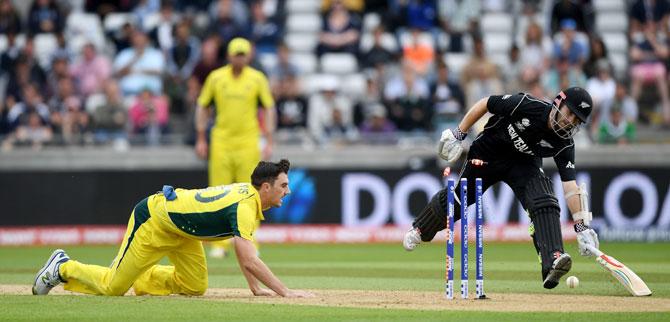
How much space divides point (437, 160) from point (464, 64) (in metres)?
2.25

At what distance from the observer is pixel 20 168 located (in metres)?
17.2

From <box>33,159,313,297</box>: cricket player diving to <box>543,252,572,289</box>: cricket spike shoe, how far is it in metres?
1.77

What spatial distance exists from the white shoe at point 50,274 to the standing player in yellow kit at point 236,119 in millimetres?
4387

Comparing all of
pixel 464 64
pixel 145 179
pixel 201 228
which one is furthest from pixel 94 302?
pixel 464 64

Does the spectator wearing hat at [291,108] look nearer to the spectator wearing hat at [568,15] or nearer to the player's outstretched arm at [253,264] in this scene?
the spectator wearing hat at [568,15]

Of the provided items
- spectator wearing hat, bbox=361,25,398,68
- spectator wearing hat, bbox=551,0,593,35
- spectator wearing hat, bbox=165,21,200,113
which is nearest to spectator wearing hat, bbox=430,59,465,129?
spectator wearing hat, bbox=361,25,398,68

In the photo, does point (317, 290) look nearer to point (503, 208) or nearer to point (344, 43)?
→ point (503, 208)

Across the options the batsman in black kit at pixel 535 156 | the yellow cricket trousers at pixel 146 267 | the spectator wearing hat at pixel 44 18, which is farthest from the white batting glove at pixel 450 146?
the spectator wearing hat at pixel 44 18

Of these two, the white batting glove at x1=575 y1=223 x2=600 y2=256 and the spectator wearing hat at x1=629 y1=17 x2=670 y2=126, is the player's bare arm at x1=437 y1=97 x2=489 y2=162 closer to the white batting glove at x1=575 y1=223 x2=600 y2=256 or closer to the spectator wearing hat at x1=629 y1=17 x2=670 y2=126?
the white batting glove at x1=575 y1=223 x2=600 y2=256

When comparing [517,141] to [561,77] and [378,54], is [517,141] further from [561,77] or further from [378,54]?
[378,54]

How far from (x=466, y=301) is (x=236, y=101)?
5507 millimetres

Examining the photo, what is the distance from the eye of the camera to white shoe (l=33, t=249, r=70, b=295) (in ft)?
30.9

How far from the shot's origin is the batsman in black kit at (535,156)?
30.4ft

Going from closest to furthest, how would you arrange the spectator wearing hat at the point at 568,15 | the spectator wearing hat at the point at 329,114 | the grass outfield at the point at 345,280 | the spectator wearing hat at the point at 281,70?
1. the grass outfield at the point at 345,280
2. the spectator wearing hat at the point at 329,114
3. the spectator wearing hat at the point at 281,70
4. the spectator wearing hat at the point at 568,15
